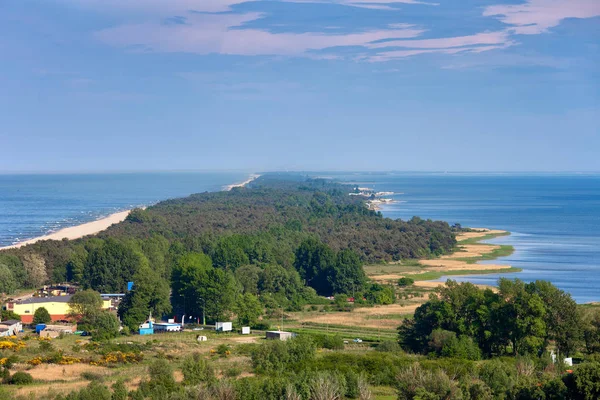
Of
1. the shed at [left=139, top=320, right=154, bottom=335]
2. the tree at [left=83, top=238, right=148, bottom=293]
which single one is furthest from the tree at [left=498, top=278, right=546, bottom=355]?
the tree at [left=83, top=238, right=148, bottom=293]

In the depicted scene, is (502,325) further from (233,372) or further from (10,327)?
(10,327)

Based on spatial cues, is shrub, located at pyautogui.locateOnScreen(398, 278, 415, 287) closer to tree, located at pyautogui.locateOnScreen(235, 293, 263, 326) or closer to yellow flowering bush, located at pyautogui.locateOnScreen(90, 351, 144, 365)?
tree, located at pyautogui.locateOnScreen(235, 293, 263, 326)

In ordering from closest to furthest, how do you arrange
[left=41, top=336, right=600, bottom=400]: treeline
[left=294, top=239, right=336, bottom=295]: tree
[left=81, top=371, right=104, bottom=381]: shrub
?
[left=41, top=336, right=600, bottom=400]: treeline
[left=81, top=371, right=104, bottom=381]: shrub
[left=294, top=239, right=336, bottom=295]: tree

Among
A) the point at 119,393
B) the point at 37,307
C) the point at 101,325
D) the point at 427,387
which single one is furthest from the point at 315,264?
the point at 119,393

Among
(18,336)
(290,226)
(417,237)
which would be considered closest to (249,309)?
(18,336)

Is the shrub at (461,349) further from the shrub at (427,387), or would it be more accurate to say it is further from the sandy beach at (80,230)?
the sandy beach at (80,230)

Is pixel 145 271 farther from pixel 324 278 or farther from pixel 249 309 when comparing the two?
pixel 324 278
